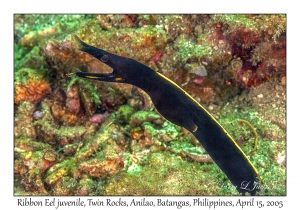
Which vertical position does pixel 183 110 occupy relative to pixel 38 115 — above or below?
below

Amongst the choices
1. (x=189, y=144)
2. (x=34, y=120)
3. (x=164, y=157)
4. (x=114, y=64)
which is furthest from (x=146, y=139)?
(x=34, y=120)

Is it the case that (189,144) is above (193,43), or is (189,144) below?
below

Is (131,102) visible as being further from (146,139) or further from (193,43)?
(193,43)

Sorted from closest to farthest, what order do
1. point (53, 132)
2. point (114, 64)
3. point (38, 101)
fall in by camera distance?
1. point (114, 64)
2. point (53, 132)
3. point (38, 101)

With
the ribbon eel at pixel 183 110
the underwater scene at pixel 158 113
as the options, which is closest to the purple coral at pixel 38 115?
the underwater scene at pixel 158 113

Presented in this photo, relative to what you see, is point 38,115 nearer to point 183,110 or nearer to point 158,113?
point 158,113

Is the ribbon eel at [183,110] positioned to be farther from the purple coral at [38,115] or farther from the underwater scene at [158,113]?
the purple coral at [38,115]

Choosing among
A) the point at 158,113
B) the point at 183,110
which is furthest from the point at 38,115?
the point at 183,110

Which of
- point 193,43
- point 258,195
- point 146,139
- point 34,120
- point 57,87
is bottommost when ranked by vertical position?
point 258,195
